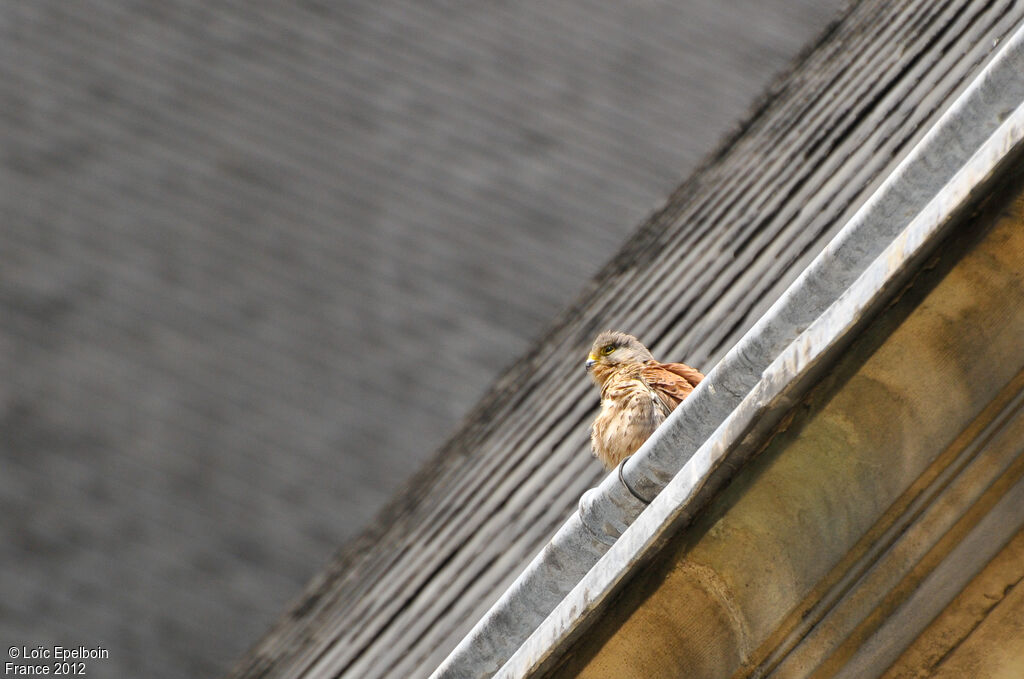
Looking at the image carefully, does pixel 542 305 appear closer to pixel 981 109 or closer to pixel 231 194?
pixel 231 194

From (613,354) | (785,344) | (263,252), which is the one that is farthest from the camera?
(263,252)

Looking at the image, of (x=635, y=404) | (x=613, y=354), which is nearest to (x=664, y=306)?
(x=613, y=354)

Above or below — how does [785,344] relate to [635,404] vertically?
below

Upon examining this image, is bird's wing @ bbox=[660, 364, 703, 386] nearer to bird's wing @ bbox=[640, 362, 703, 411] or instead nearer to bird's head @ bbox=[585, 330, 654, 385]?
bird's wing @ bbox=[640, 362, 703, 411]

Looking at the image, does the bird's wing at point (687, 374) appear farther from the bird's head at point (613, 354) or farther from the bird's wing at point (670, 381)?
the bird's head at point (613, 354)

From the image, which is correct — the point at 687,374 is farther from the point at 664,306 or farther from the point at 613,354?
the point at 664,306

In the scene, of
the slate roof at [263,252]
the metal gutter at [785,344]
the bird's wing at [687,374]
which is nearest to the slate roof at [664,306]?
the bird's wing at [687,374]

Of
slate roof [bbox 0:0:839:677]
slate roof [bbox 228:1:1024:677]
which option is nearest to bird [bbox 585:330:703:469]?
slate roof [bbox 228:1:1024:677]
